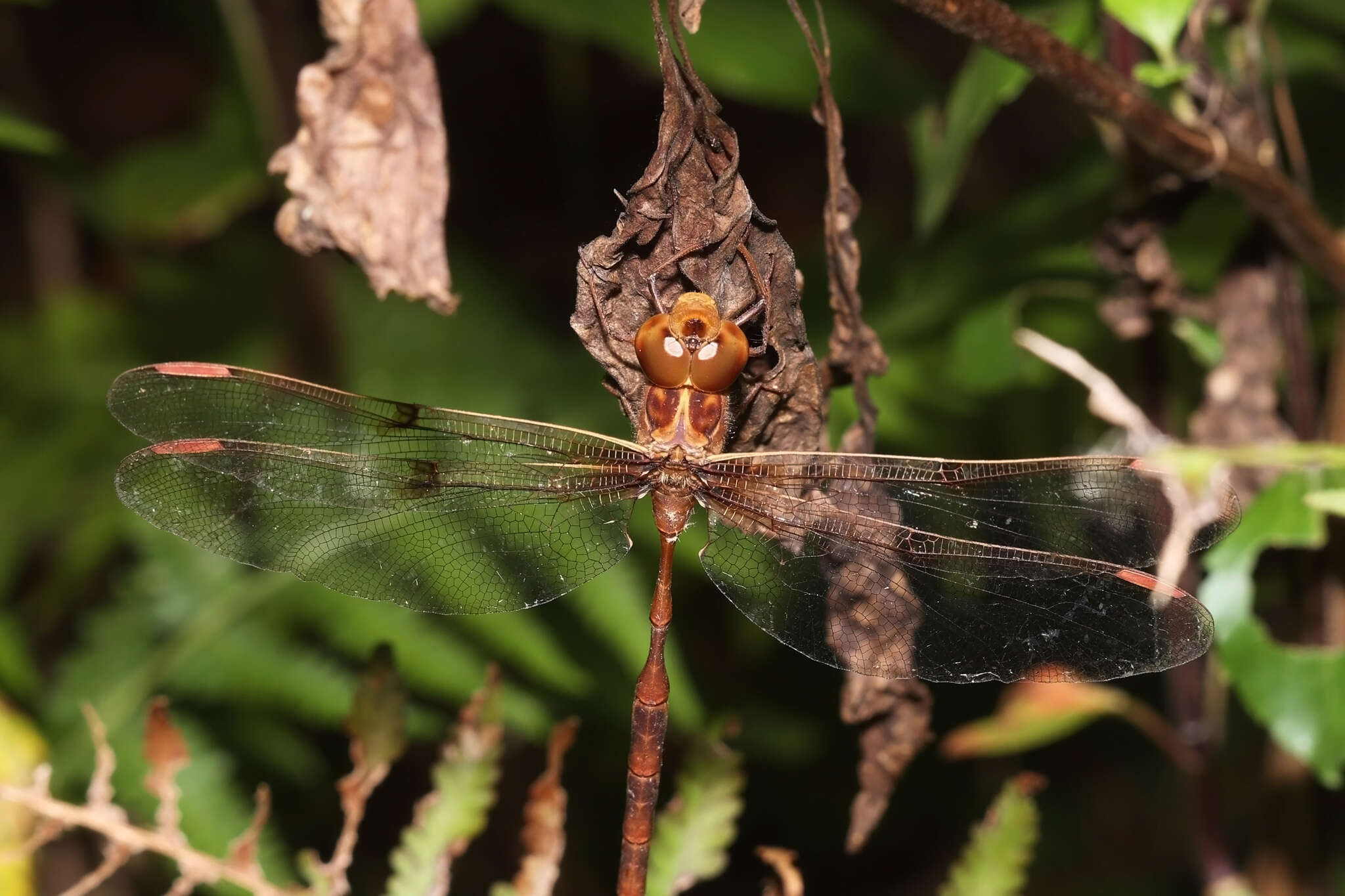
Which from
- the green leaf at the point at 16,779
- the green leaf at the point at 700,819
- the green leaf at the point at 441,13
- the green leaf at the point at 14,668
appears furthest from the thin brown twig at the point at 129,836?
the green leaf at the point at 441,13

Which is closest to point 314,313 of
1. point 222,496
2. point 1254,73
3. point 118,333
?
point 118,333

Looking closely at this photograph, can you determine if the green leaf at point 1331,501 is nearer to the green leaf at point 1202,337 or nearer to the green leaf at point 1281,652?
the green leaf at point 1281,652

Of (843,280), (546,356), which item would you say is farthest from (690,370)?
(546,356)

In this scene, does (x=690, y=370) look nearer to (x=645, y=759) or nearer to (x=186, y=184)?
(x=645, y=759)

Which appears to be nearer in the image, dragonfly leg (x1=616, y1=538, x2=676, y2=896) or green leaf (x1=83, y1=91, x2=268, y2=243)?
dragonfly leg (x1=616, y1=538, x2=676, y2=896)

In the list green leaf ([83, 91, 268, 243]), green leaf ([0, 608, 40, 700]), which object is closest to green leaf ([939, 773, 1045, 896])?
green leaf ([0, 608, 40, 700])

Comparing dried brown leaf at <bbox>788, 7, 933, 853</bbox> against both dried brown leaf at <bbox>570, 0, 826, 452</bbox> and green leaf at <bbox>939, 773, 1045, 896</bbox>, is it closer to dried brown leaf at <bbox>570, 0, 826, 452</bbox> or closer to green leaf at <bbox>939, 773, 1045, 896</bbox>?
dried brown leaf at <bbox>570, 0, 826, 452</bbox>
